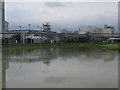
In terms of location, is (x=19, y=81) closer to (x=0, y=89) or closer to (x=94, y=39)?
(x=0, y=89)

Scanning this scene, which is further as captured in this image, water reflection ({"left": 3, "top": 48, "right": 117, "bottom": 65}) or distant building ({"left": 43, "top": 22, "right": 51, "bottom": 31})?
distant building ({"left": 43, "top": 22, "right": 51, "bottom": 31})

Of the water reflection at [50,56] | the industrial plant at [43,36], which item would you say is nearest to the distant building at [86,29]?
the industrial plant at [43,36]

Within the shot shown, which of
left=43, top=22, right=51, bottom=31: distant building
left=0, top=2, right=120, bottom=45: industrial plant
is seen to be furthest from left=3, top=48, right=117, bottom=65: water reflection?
left=43, top=22, right=51, bottom=31: distant building

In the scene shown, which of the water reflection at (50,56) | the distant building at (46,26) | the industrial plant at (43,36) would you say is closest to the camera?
the water reflection at (50,56)

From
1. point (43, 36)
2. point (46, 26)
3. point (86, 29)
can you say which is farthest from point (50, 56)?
point (86, 29)

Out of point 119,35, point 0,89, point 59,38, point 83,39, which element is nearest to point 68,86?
point 0,89

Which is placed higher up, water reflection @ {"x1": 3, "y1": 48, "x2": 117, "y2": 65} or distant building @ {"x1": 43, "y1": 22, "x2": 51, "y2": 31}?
distant building @ {"x1": 43, "y1": 22, "x2": 51, "y2": 31}

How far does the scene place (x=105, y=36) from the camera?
56375 mm

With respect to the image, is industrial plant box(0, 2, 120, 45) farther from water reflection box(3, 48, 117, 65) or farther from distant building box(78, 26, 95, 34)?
water reflection box(3, 48, 117, 65)

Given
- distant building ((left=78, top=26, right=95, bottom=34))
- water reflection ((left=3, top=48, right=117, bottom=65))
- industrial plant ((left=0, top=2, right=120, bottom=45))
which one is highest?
distant building ((left=78, top=26, right=95, bottom=34))

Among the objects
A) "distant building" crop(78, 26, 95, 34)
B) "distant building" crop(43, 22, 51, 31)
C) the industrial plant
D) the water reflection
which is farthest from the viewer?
"distant building" crop(78, 26, 95, 34)

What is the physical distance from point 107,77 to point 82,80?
1.43 m

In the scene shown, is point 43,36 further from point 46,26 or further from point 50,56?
point 50,56

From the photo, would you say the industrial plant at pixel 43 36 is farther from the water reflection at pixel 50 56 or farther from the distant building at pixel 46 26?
the water reflection at pixel 50 56
